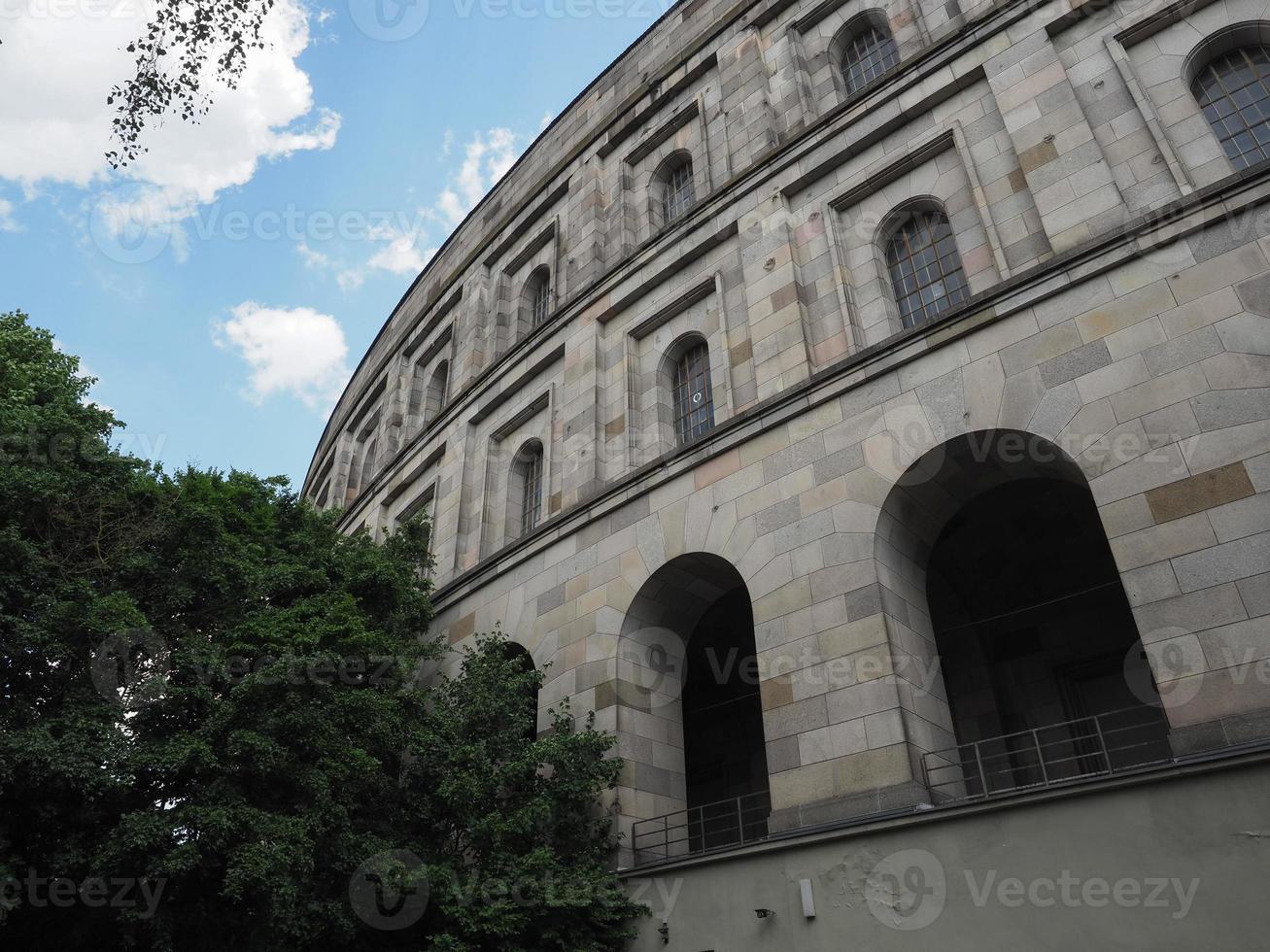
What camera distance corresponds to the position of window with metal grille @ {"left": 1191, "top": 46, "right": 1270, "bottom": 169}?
1273cm

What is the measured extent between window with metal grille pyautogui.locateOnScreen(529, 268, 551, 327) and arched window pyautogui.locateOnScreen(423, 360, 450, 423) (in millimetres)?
4116

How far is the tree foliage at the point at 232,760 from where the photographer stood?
1134 cm

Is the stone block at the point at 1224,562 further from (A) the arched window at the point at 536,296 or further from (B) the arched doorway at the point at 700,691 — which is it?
(A) the arched window at the point at 536,296

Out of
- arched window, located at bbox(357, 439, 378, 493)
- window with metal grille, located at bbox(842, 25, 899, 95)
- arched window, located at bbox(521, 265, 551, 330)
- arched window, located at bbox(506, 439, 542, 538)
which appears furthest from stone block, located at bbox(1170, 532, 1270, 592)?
arched window, located at bbox(357, 439, 378, 493)

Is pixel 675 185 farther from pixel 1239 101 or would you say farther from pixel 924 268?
pixel 1239 101

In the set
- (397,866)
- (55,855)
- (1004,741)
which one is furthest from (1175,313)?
(55,855)

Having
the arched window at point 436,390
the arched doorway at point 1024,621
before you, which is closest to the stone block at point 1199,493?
the arched doorway at point 1024,621

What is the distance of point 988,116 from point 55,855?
56.5 feet

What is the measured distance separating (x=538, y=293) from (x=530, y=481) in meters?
6.14

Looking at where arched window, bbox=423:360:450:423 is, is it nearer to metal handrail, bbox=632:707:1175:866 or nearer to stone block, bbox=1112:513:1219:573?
metal handrail, bbox=632:707:1175:866

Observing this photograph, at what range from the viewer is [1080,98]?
46.3ft

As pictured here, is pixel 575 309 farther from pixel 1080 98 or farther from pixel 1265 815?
pixel 1265 815

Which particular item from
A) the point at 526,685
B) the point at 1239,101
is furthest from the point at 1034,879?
the point at 1239,101

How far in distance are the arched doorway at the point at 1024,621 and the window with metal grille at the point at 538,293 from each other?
12477 mm
